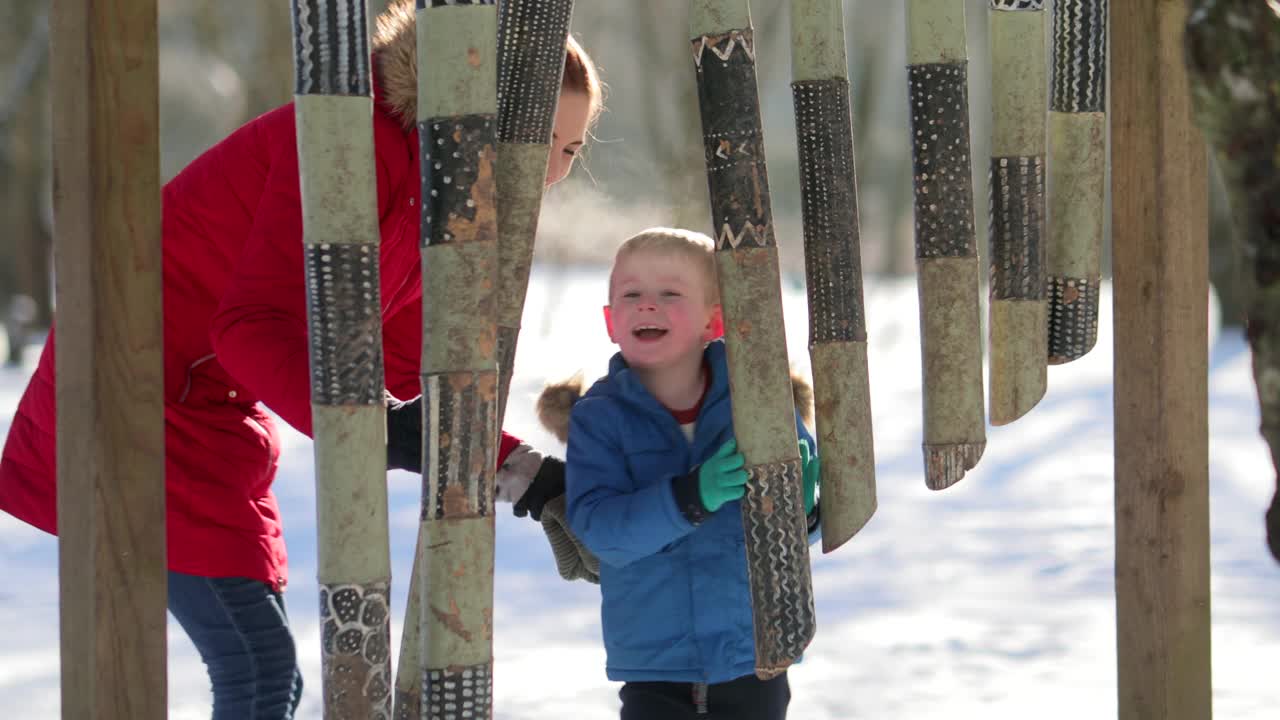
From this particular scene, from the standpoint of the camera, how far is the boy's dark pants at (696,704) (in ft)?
7.00

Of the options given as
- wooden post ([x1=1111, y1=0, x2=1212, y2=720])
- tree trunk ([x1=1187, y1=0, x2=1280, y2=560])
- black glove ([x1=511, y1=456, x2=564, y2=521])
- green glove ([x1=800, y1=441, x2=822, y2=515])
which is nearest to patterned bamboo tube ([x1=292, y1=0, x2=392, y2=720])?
black glove ([x1=511, y1=456, x2=564, y2=521])

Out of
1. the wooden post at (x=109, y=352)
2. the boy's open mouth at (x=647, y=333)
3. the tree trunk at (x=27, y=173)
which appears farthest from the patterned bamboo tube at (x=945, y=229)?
the tree trunk at (x=27, y=173)

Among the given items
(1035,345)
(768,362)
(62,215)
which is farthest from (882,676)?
(62,215)

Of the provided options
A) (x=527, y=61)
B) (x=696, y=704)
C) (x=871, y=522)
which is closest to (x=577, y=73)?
(x=527, y=61)

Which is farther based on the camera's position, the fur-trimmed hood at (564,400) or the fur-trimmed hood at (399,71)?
the fur-trimmed hood at (564,400)

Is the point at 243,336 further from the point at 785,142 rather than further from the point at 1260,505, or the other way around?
the point at 785,142

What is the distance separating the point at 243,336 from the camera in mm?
1781

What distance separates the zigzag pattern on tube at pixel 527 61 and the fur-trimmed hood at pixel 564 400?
573 millimetres

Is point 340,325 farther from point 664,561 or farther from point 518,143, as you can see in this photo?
point 664,561

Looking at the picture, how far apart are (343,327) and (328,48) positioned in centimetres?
30

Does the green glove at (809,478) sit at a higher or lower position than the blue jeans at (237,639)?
higher

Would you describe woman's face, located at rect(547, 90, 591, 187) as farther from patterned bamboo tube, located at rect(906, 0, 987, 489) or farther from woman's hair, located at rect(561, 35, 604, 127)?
patterned bamboo tube, located at rect(906, 0, 987, 489)

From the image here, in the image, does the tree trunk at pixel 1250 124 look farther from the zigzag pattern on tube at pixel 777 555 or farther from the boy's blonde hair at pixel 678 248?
the boy's blonde hair at pixel 678 248

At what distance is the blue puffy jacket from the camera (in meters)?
2.10
